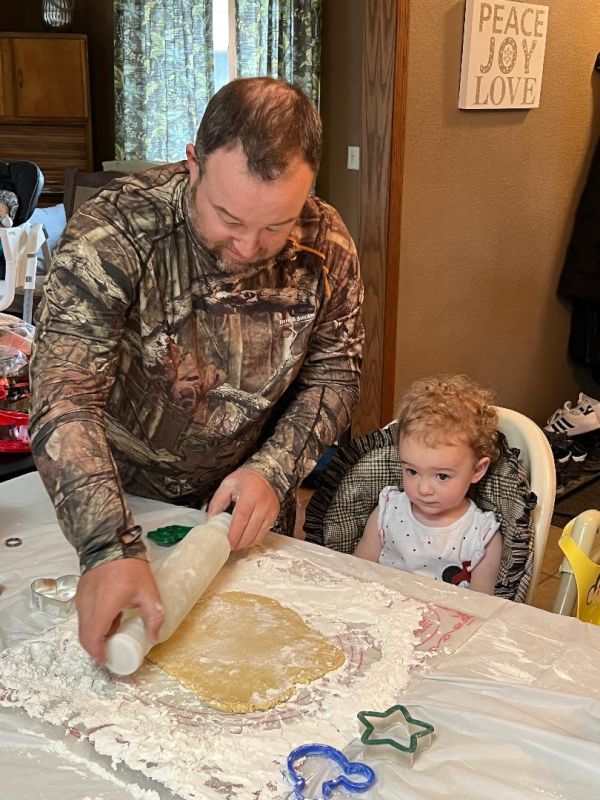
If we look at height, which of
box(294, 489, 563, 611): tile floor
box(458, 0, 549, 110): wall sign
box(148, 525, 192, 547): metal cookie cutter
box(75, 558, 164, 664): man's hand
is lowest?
box(294, 489, 563, 611): tile floor

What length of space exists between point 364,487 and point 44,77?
593cm

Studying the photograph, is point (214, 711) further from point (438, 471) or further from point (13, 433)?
point (13, 433)

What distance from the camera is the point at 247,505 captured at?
1353 millimetres

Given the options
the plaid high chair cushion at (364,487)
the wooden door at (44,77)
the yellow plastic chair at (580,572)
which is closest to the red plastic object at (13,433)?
the plaid high chair cushion at (364,487)

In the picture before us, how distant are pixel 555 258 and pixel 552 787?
3277 millimetres

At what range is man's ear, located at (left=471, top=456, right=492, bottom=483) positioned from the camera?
1617mm

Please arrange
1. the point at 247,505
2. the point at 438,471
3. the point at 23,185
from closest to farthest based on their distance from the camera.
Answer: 1. the point at 247,505
2. the point at 438,471
3. the point at 23,185

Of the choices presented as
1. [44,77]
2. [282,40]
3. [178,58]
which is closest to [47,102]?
[44,77]

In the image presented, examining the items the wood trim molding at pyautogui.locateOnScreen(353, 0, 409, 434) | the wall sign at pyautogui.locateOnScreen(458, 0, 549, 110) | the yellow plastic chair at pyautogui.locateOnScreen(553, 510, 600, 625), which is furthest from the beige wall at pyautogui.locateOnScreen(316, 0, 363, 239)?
the yellow plastic chair at pyautogui.locateOnScreen(553, 510, 600, 625)

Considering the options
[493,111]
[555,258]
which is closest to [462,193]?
[493,111]

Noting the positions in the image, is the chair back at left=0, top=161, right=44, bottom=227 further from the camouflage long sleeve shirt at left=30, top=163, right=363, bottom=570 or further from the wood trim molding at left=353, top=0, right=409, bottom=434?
the camouflage long sleeve shirt at left=30, top=163, right=363, bottom=570

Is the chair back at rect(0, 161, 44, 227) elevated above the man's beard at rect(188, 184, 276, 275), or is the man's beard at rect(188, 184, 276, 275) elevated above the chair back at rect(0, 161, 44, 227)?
the man's beard at rect(188, 184, 276, 275)

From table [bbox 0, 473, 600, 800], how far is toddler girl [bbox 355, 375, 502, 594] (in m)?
0.30

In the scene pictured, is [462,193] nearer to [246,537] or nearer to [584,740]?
[246,537]
